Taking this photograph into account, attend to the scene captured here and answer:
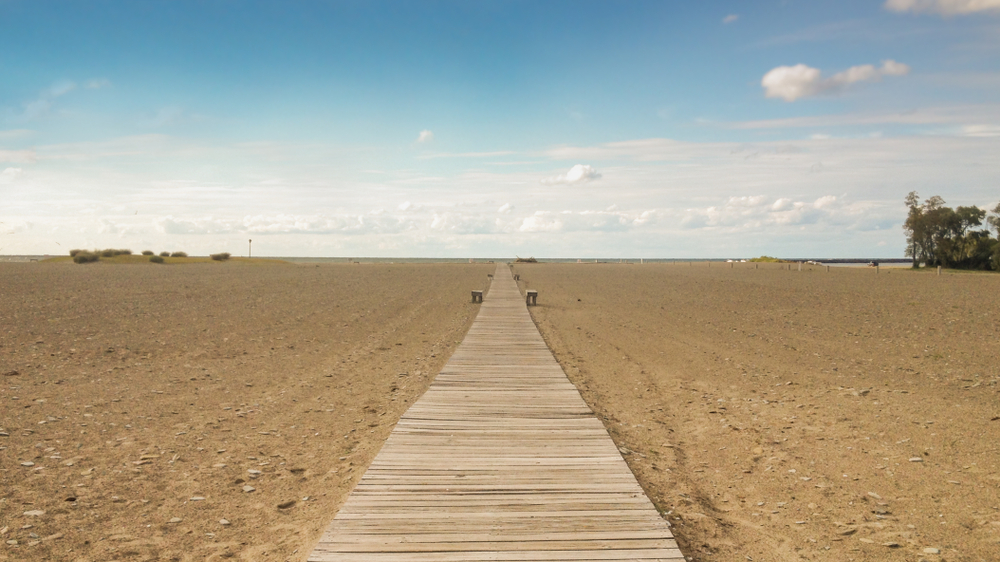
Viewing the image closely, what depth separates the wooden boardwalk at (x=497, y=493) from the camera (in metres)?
3.72

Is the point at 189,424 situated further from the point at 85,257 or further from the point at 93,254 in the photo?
the point at 93,254

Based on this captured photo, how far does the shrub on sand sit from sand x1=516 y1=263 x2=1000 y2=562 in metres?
59.7

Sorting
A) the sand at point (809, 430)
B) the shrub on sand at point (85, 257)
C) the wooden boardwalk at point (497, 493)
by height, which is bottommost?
the sand at point (809, 430)

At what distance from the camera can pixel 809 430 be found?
22.5 ft

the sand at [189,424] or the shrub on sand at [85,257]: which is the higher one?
the shrub on sand at [85,257]

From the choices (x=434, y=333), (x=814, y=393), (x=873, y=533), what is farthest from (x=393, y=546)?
(x=434, y=333)

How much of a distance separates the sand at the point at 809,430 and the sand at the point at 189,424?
9.55ft

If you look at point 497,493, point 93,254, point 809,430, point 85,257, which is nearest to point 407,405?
point 497,493

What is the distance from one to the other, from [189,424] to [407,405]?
255 cm

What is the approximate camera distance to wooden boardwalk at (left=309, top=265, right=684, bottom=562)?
3717 millimetres

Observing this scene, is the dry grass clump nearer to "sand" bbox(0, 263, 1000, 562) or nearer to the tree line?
"sand" bbox(0, 263, 1000, 562)

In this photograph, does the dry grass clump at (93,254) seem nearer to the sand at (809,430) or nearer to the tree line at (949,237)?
the sand at (809,430)

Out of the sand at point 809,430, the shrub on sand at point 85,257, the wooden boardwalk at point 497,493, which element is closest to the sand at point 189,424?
the wooden boardwalk at point 497,493

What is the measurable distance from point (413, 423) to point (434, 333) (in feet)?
27.1
